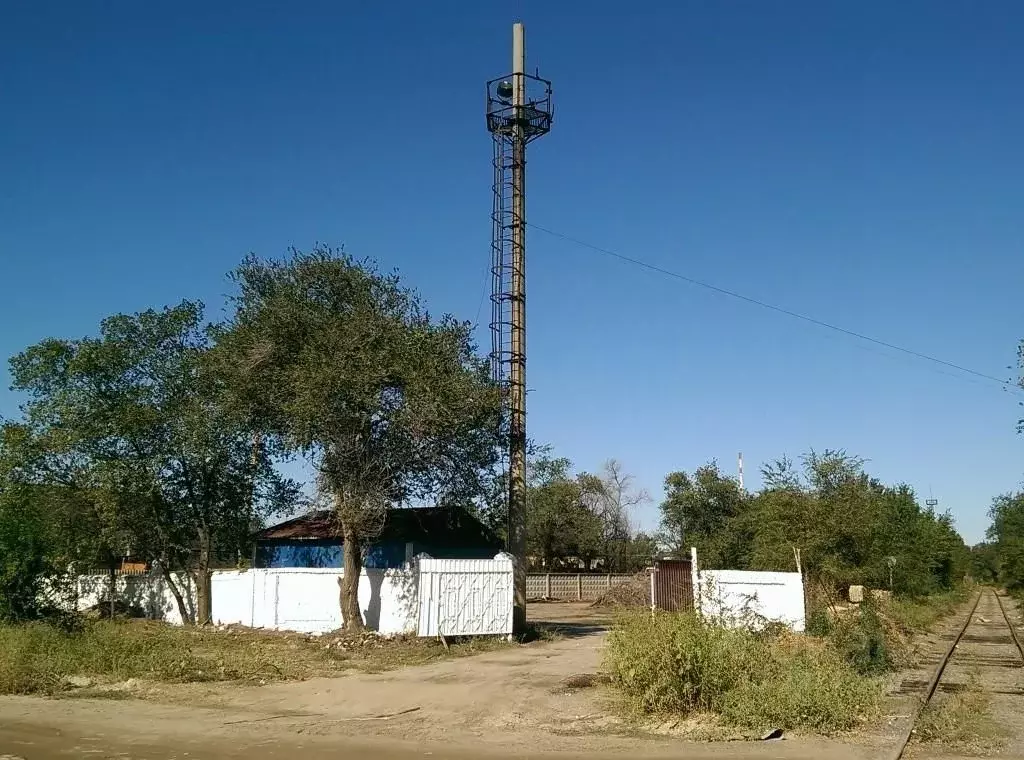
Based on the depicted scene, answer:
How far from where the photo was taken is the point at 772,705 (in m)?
12.1

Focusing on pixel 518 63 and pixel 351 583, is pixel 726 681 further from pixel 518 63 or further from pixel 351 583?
pixel 518 63

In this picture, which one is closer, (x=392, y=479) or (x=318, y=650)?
(x=318, y=650)

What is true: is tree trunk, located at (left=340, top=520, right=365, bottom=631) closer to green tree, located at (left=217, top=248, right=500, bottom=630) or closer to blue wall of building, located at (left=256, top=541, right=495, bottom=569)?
green tree, located at (left=217, top=248, right=500, bottom=630)

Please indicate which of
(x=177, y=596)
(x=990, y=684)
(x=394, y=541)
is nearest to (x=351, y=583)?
(x=394, y=541)

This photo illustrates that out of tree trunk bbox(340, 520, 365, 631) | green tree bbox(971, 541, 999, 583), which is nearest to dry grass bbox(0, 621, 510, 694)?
tree trunk bbox(340, 520, 365, 631)

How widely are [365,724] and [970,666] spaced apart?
14441mm

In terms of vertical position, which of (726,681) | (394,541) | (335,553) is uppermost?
(394,541)

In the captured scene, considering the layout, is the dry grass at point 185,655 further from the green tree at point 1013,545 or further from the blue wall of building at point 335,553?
the green tree at point 1013,545

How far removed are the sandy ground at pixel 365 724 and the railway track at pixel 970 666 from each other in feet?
11.5

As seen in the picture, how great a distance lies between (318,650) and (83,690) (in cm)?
628

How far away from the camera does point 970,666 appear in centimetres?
2041

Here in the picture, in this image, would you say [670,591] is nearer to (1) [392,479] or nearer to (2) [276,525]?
Answer: (1) [392,479]

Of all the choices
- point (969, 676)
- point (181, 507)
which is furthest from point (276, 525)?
point (969, 676)

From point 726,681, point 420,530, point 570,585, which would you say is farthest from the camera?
point 570,585
